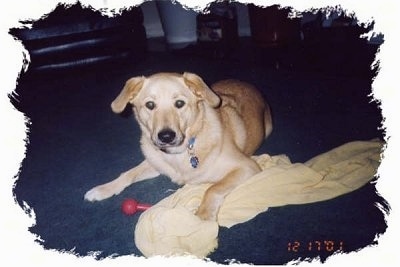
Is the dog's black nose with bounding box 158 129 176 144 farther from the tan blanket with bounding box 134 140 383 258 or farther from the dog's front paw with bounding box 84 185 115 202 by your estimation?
the dog's front paw with bounding box 84 185 115 202

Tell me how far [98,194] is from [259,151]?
4.00 feet

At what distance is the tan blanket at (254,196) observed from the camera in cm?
176

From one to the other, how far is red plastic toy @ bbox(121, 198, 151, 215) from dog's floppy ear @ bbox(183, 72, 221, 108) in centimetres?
75

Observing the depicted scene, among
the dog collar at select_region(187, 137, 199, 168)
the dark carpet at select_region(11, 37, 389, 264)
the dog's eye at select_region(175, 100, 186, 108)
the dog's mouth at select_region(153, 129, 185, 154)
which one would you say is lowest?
the dark carpet at select_region(11, 37, 389, 264)

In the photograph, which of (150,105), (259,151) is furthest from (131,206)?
(259,151)

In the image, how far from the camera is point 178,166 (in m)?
2.24

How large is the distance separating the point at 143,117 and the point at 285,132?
1298 millimetres

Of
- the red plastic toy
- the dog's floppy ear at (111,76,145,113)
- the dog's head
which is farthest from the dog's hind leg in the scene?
the dog's floppy ear at (111,76,145,113)

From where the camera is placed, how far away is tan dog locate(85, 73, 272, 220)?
2.05 meters

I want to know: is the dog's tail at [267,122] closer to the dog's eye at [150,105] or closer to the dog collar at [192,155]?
the dog collar at [192,155]

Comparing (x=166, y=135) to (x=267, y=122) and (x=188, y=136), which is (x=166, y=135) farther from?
(x=267, y=122)

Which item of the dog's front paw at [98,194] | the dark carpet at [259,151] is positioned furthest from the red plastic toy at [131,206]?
the dog's front paw at [98,194]

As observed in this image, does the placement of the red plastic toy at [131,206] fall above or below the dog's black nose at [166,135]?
below

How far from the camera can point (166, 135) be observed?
2.01 meters
